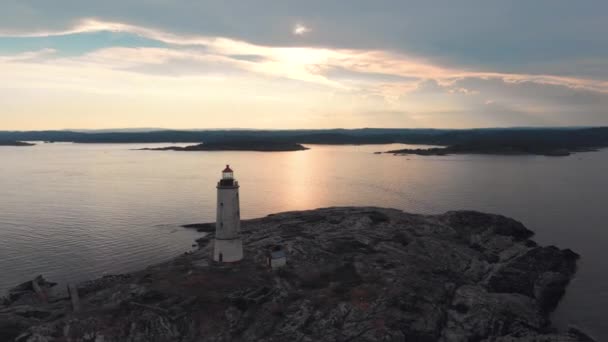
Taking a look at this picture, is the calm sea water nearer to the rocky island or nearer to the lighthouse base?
the rocky island

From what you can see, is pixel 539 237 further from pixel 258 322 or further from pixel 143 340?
pixel 143 340

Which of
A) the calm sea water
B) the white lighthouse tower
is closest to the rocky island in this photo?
the white lighthouse tower

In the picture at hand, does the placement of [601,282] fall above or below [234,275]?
below

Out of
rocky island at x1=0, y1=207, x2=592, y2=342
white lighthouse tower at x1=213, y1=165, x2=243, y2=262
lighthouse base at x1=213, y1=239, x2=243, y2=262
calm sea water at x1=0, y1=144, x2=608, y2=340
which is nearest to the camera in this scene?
rocky island at x1=0, y1=207, x2=592, y2=342

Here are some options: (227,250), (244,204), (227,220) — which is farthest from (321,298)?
(244,204)

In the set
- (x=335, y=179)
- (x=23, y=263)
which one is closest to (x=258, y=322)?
(x=23, y=263)

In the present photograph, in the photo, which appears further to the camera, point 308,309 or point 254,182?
point 254,182

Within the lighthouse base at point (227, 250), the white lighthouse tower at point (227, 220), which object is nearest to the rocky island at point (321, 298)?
the lighthouse base at point (227, 250)

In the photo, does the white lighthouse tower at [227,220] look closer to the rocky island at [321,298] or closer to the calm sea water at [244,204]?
the rocky island at [321,298]
